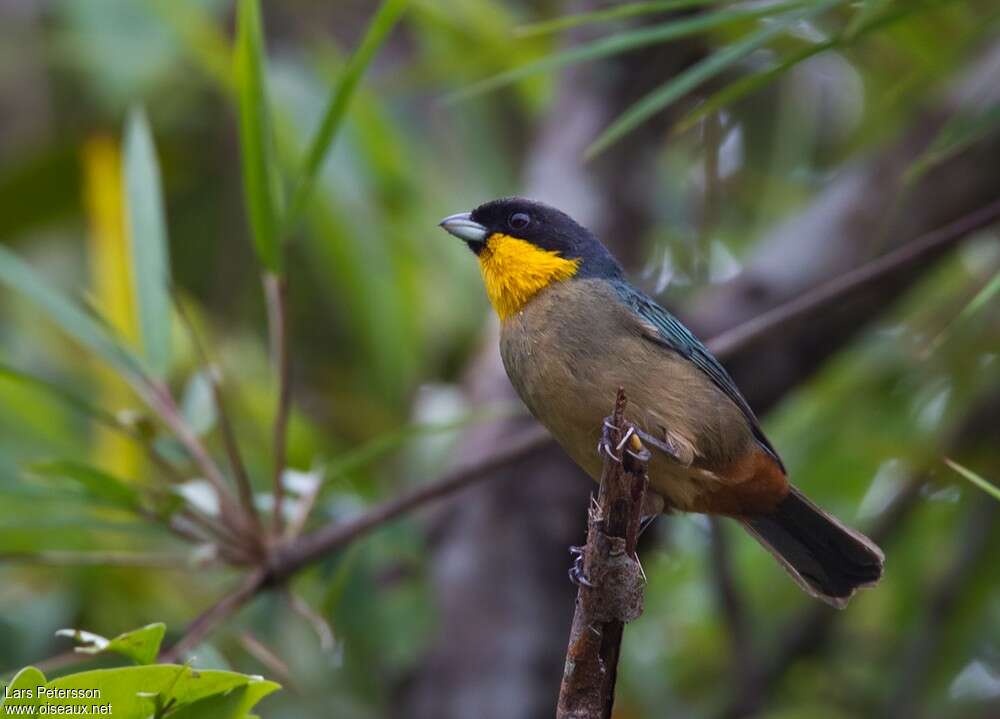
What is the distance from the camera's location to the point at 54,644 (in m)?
4.61

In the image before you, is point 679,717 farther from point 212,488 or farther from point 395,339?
point 212,488

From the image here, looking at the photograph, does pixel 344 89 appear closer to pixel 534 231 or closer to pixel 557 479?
pixel 534 231

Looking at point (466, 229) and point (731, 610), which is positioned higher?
point (466, 229)

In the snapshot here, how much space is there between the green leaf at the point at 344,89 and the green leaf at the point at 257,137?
3.0 inches

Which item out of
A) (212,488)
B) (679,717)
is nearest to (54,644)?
(212,488)

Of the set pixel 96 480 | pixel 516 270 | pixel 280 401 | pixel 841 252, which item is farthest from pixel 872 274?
pixel 96 480

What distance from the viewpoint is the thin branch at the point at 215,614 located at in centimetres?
347

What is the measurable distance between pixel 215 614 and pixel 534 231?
1386mm

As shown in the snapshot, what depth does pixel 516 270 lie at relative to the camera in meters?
3.82

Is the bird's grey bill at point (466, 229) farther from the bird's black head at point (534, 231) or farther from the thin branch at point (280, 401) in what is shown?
the thin branch at point (280, 401)

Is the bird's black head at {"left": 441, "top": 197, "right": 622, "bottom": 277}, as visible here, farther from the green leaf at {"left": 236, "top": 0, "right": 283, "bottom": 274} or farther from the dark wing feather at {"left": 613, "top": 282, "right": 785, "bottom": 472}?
the green leaf at {"left": 236, "top": 0, "right": 283, "bottom": 274}

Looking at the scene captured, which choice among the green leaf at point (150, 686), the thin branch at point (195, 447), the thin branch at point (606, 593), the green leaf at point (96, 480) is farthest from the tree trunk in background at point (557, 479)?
the green leaf at point (150, 686)

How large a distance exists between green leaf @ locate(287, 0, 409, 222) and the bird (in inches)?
24.2

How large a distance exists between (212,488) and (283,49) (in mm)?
4373
